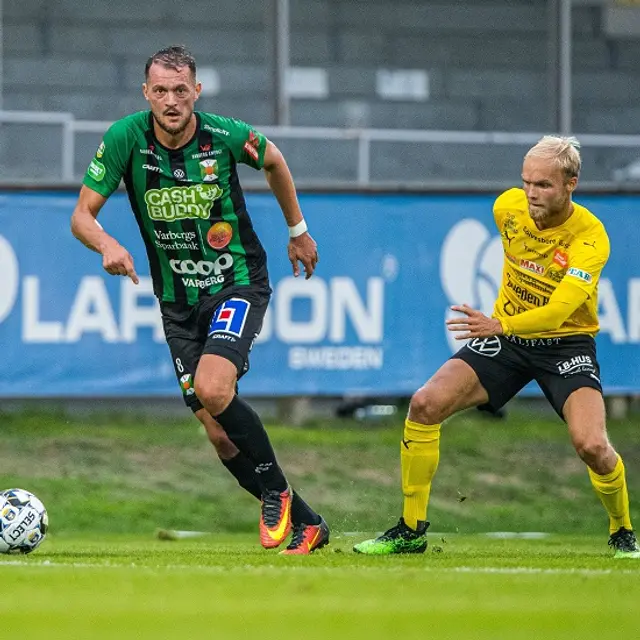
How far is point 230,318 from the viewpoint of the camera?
8.40 m

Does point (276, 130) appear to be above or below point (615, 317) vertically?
above

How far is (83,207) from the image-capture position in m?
8.36

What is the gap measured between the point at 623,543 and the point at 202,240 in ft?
8.96

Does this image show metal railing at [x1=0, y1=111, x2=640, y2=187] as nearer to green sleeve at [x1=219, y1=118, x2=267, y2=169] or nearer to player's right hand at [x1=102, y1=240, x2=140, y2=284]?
green sleeve at [x1=219, y1=118, x2=267, y2=169]

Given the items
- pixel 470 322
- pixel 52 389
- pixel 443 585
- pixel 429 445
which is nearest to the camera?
pixel 443 585

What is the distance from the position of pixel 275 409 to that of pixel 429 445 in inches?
360

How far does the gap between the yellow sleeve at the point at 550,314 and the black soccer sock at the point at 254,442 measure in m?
1.35

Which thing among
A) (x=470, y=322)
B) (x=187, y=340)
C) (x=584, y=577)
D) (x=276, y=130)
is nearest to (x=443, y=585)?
(x=584, y=577)

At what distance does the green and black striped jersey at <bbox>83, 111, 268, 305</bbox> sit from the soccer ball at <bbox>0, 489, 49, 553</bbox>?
130 centimetres

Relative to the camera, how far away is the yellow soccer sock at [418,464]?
28.5ft

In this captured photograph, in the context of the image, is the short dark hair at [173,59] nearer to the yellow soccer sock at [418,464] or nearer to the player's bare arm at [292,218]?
the player's bare arm at [292,218]

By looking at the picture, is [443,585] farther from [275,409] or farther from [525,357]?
[275,409]

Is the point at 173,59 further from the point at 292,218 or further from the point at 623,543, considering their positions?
the point at 623,543

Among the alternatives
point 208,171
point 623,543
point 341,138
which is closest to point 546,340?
point 623,543
